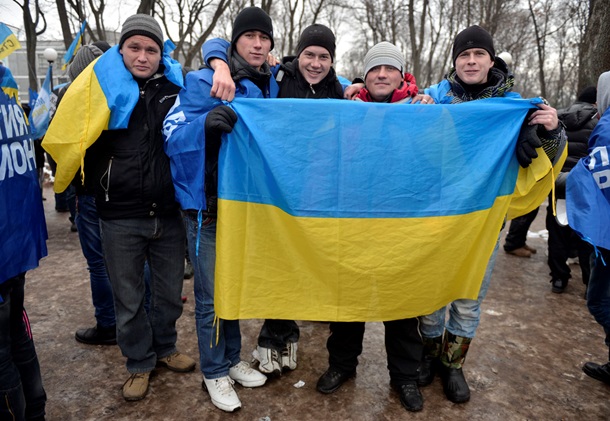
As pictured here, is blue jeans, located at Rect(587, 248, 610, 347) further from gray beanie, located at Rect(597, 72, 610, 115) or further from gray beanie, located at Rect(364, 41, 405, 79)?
gray beanie, located at Rect(364, 41, 405, 79)

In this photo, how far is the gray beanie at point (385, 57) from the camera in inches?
106

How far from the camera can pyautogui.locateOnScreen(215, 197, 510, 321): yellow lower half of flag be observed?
256 centimetres

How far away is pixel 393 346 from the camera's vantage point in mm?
2895

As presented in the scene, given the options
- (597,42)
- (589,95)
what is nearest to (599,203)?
(589,95)

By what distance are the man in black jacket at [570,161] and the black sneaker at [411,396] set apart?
2608mm

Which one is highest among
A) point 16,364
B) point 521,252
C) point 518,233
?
point 16,364

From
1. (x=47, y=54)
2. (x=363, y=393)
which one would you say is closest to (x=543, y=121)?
(x=363, y=393)

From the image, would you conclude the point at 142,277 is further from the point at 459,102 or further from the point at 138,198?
the point at 459,102

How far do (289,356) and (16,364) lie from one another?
1.60 m

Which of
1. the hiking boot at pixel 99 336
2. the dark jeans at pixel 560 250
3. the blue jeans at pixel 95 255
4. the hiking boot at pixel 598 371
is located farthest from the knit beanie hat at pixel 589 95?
the hiking boot at pixel 99 336

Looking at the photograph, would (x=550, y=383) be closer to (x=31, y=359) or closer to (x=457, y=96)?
(x=457, y=96)

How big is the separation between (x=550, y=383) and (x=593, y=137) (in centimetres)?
166

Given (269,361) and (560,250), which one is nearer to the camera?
(269,361)

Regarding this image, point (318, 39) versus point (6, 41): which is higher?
point (318, 39)
